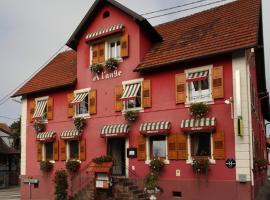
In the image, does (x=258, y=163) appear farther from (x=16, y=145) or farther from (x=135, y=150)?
(x=16, y=145)

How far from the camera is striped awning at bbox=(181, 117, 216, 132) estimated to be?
20.6 m

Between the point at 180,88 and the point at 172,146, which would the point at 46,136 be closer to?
the point at 172,146

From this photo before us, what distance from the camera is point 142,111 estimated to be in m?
23.8

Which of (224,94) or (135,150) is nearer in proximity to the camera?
(224,94)

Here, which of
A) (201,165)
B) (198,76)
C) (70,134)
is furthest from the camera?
(70,134)

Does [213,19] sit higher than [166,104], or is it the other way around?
[213,19]

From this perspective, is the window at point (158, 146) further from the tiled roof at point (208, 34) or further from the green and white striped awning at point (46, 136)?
the green and white striped awning at point (46, 136)

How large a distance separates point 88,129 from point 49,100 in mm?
4347

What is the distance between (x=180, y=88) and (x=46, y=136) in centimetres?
1042

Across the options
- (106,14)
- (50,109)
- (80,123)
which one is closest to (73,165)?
(80,123)

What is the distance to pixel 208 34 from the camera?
2302 cm

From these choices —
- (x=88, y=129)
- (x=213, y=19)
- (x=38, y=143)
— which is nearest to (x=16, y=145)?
(x=38, y=143)

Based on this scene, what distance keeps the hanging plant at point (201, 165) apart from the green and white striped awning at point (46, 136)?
35.2 ft

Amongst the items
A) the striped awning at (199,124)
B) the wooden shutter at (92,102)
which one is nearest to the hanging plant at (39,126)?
the wooden shutter at (92,102)
